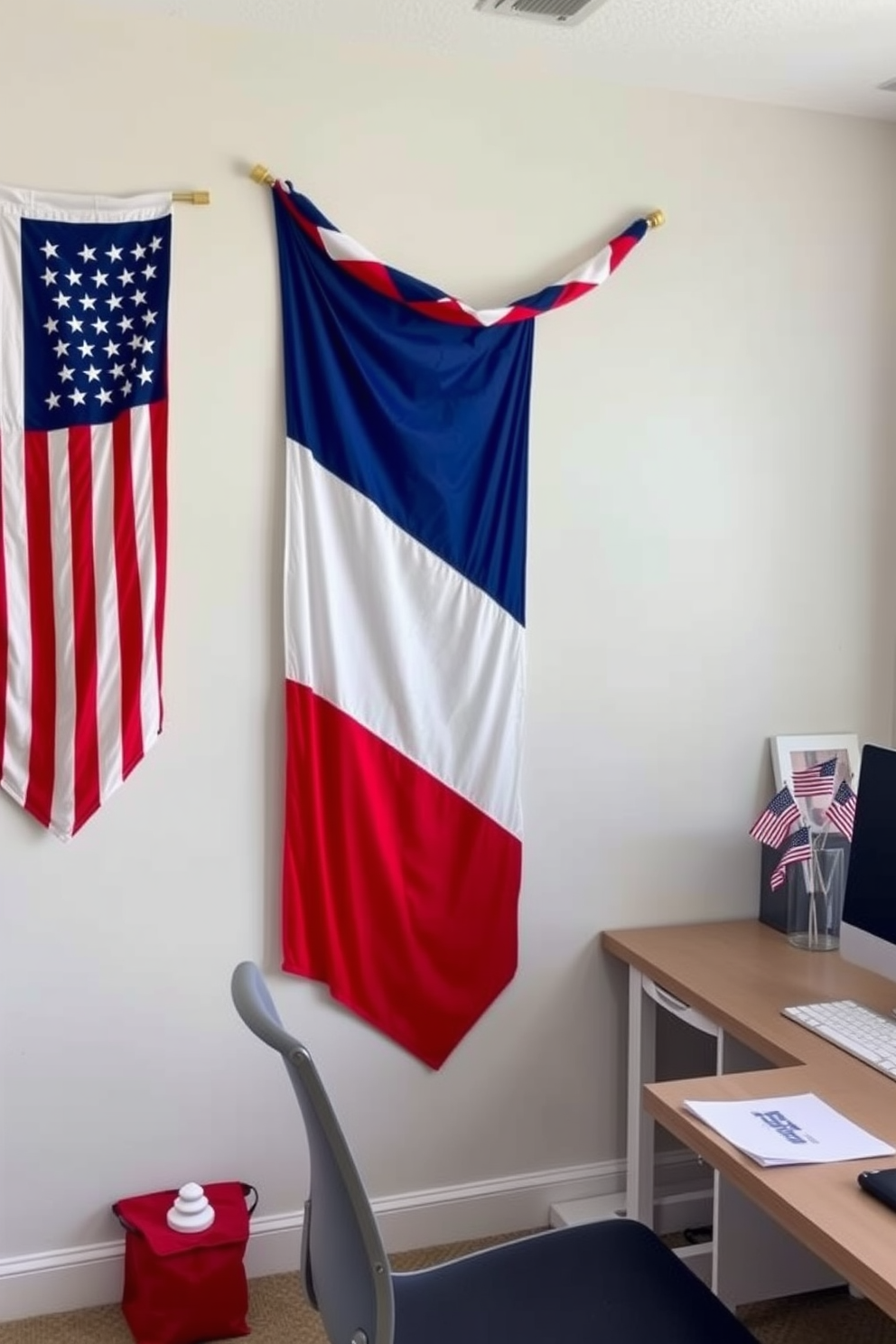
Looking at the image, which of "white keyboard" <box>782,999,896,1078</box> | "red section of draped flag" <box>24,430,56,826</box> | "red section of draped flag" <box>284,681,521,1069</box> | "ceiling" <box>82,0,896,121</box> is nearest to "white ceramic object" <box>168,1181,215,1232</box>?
"red section of draped flag" <box>284,681,521,1069</box>

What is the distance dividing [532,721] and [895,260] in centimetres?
142

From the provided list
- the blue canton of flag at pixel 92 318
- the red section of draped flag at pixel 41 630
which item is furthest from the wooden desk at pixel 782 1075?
the blue canton of flag at pixel 92 318

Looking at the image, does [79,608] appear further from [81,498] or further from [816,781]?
[816,781]

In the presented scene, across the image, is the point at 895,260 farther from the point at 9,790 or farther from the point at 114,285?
the point at 9,790

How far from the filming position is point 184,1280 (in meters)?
2.52

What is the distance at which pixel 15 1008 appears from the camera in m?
2.60

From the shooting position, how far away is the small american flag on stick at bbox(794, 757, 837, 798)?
302 cm

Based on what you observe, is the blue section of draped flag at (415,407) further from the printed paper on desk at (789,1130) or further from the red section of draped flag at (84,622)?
the printed paper on desk at (789,1130)

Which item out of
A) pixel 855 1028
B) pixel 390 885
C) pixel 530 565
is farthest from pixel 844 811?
pixel 390 885

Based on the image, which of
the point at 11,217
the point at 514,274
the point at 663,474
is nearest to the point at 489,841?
the point at 663,474

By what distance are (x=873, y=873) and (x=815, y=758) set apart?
70cm

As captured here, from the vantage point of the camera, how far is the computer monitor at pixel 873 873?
2.40 m

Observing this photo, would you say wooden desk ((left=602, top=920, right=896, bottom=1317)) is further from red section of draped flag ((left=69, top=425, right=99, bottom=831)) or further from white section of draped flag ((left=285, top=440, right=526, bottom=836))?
red section of draped flag ((left=69, top=425, right=99, bottom=831))

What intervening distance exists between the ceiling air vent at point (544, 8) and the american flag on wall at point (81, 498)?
72 centimetres
